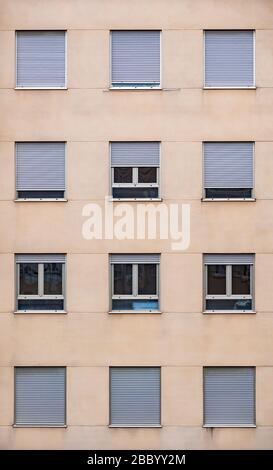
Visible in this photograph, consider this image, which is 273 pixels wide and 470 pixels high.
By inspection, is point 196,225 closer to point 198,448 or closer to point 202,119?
point 202,119

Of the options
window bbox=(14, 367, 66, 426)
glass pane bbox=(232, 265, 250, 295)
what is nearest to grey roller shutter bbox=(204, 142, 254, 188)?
glass pane bbox=(232, 265, 250, 295)

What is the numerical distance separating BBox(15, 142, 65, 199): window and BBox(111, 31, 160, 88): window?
2105 mm

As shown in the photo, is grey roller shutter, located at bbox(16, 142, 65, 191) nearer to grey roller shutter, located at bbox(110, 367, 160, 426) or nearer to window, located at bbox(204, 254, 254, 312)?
window, located at bbox(204, 254, 254, 312)

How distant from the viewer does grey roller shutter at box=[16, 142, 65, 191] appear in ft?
64.7

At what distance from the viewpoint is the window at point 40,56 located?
19781 millimetres

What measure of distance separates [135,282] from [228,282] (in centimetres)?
213

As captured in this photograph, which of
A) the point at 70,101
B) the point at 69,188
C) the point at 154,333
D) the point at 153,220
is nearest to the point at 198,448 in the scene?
the point at 154,333

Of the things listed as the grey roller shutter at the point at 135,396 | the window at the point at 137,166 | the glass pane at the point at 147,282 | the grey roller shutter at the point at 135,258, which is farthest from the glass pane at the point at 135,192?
the grey roller shutter at the point at 135,396

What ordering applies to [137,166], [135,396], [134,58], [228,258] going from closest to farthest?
[135,396] → [228,258] → [137,166] → [134,58]

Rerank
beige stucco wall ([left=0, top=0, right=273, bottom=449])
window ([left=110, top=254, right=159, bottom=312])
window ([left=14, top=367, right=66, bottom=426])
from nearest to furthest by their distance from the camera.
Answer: beige stucco wall ([left=0, top=0, right=273, bottom=449]), window ([left=14, top=367, right=66, bottom=426]), window ([left=110, top=254, right=159, bottom=312])

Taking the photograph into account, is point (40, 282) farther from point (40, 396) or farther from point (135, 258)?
point (40, 396)

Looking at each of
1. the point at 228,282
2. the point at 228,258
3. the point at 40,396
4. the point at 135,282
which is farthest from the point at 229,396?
the point at 40,396

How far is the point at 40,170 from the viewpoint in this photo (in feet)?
64.8

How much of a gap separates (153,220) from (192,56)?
386 centimetres
